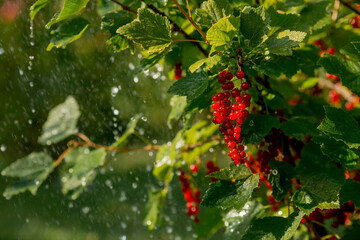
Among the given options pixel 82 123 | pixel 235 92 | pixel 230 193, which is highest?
pixel 235 92

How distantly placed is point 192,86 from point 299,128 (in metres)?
0.19

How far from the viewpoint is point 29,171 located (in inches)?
38.2

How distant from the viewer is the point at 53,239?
2.07 m

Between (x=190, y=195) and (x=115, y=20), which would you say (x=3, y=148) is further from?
(x=115, y=20)

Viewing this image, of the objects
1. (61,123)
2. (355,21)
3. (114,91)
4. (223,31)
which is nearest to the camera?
(223,31)

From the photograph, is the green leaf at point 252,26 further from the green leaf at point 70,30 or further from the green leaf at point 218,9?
the green leaf at point 70,30

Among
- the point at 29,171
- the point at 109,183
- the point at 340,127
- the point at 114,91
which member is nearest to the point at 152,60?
the point at 340,127

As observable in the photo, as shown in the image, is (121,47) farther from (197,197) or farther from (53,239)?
(53,239)

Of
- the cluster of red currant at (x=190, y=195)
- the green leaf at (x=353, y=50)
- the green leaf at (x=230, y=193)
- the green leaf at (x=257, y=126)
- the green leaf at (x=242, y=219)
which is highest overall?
the green leaf at (x=353, y=50)

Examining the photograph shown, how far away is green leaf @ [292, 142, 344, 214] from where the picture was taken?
20.4 inches

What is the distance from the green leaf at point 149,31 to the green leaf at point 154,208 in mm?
419

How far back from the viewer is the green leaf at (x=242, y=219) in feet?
2.08

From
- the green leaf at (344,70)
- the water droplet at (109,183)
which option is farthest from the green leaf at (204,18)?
the water droplet at (109,183)

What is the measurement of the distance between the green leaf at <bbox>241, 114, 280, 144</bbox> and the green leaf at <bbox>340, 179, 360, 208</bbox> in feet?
0.39
